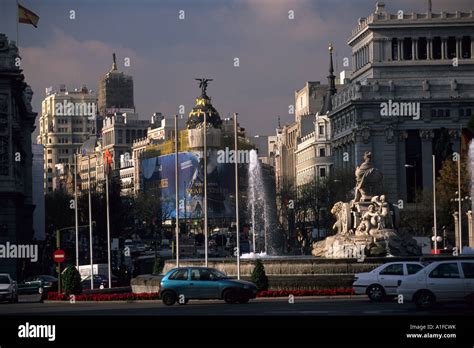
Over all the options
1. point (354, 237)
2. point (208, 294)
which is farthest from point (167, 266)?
point (208, 294)

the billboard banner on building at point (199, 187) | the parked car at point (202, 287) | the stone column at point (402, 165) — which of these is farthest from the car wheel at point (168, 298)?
the billboard banner on building at point (199, 187)

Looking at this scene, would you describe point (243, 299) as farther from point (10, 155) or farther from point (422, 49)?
point (422, 49)

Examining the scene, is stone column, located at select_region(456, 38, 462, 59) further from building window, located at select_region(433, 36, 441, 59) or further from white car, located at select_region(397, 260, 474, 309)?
white car, located at select_region(397, 260, 474, 309)

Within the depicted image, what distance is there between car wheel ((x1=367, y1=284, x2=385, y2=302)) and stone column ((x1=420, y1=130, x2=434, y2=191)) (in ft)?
323

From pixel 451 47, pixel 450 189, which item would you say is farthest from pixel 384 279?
pixel 451 47

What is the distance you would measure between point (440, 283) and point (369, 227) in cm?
2260

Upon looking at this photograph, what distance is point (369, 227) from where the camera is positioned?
62719 mm

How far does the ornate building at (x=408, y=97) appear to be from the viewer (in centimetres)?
14988

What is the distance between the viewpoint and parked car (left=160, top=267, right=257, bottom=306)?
4688 centimetres

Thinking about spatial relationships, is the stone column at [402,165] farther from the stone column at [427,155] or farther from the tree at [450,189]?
the tree at [450,189]

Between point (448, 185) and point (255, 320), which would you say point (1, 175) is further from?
point (255, 320)

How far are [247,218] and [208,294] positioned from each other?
93832 millimetres

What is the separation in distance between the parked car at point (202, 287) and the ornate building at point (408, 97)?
299 ft

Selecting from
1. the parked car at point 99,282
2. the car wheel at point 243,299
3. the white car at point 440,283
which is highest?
the white car at point 440,283
